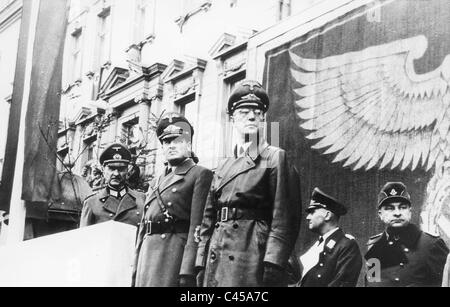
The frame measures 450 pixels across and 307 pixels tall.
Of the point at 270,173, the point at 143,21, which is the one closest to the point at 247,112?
the point at 270,173

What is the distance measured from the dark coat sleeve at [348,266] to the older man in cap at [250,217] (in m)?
0.51

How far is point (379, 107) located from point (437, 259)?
1.39 m

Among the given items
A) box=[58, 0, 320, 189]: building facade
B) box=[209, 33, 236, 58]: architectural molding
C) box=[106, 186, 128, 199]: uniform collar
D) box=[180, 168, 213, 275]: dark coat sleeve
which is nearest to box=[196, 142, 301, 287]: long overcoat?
box=[180, 168, 213, 275]: dark coat sleeve

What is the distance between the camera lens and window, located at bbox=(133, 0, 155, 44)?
10008 millimetres

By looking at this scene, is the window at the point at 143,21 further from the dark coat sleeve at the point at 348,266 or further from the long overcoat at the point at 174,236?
the dark coat sleeve at the point at 348,266

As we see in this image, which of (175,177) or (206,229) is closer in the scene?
(206,229)

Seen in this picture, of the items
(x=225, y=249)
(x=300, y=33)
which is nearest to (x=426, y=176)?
(x=225, y=249)

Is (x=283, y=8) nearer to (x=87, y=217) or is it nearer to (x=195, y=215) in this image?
(x=87, y=217)

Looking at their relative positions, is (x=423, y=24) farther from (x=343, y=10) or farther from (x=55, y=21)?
(x=55, y=21)

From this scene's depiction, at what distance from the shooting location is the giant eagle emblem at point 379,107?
590 centimetres

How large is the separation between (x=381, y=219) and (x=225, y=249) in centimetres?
122

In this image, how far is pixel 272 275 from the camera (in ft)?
17.2

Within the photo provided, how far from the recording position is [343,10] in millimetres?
6961

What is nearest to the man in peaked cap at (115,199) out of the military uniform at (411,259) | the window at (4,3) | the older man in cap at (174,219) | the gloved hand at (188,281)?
the older man in cap at (174,219)
